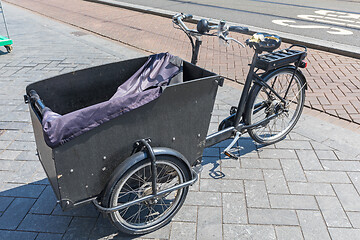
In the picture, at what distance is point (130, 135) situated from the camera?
2.16 meters

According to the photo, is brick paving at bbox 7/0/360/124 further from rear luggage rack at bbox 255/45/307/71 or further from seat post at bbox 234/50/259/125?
seat post at bbox 234/50/259/125

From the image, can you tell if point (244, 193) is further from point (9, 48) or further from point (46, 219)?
point (9, 48)

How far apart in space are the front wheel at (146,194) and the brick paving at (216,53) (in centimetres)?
261

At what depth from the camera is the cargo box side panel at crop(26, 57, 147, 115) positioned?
248cm

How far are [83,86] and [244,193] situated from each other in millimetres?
1636

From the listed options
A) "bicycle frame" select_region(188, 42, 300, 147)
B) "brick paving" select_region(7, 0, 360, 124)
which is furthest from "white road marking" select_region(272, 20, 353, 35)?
"bicycle frame" select_region(188, 42, 300, 147)

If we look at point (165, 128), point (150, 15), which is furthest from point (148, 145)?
point (150, 15)

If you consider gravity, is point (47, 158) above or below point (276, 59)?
below

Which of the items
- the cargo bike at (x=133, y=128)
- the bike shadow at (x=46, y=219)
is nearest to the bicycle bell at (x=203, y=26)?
the cargo bike at (x=133, y=128)

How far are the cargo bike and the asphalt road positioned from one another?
517cm

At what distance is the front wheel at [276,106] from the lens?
10.4 feet

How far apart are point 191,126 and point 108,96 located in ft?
2.68

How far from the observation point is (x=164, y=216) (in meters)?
2.58

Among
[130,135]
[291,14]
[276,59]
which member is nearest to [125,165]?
[130,135]
